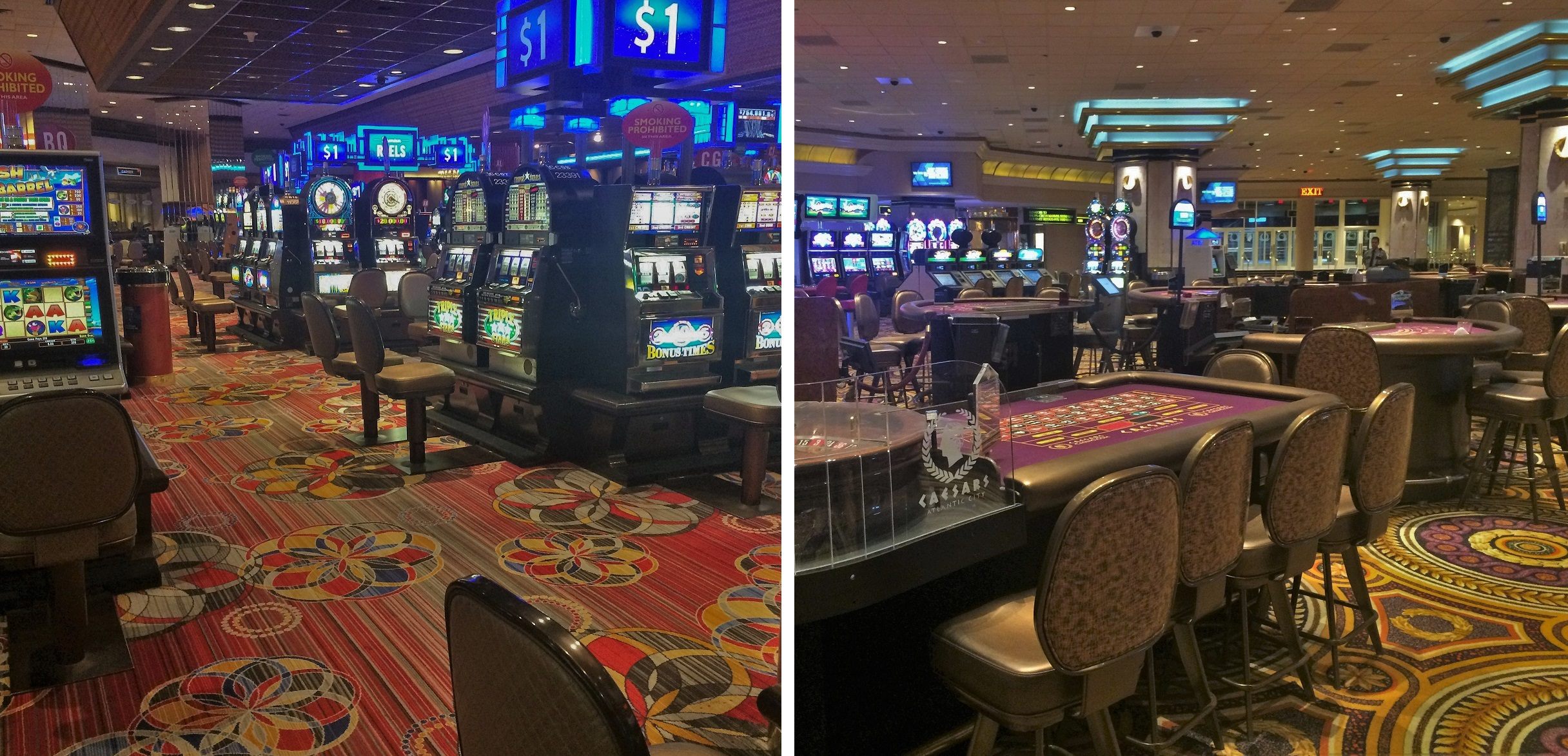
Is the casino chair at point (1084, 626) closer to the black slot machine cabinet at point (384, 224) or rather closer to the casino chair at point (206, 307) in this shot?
the black slot machine cabinet at point (384, 224)

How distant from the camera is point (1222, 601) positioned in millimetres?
2455

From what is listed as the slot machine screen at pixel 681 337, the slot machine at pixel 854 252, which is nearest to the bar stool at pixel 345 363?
A: the slot machine screen at pixel 681 337

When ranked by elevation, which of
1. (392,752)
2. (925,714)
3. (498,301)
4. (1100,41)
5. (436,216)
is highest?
(1100,41)

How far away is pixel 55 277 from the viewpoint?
4.05 m

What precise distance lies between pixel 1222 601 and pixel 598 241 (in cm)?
367

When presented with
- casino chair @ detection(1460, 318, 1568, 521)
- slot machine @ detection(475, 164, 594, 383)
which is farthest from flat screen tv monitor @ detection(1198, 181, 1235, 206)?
slot machine @ detection(475, 164, 594, 383)

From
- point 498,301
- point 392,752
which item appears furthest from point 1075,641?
point 498,301

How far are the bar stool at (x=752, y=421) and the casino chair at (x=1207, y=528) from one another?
233cm

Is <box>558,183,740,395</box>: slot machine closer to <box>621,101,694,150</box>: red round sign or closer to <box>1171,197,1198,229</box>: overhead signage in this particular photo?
<box>621,101,694,150</box>: red round sign

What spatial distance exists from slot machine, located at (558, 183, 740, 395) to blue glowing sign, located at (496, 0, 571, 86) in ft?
3.11

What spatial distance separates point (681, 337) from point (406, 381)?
4.52ft

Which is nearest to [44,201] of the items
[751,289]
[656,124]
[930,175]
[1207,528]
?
[656,124]

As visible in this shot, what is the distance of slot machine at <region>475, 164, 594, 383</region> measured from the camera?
17.4 ft

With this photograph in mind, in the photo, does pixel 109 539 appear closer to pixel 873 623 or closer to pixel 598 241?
pixel 873 623
